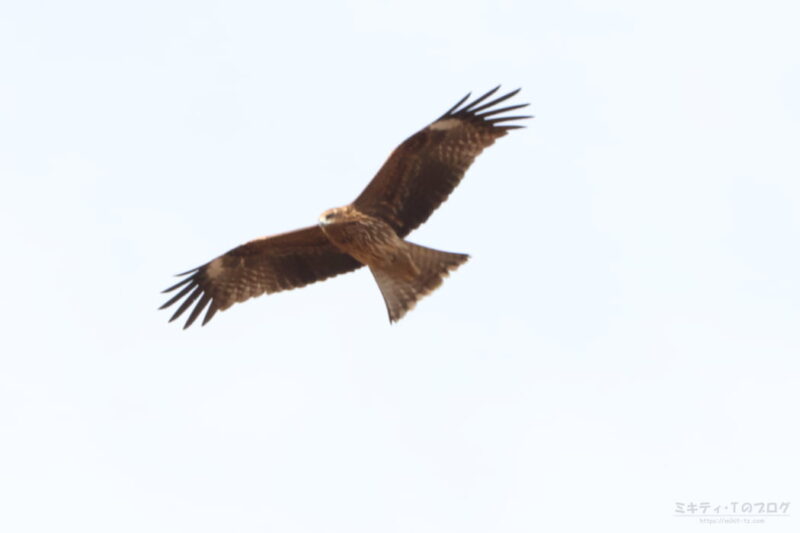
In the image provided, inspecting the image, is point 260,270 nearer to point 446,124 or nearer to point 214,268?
point 214,268

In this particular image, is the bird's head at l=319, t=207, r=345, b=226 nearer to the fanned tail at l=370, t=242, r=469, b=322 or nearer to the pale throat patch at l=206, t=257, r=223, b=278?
the fanned tail at l=370, t=242, r=469, b=322

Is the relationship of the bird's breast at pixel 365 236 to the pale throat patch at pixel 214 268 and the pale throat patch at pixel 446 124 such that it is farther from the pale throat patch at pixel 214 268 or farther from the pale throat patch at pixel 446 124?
the pale throat patch at pixel 214 268

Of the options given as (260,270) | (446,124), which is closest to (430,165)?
(446,124)

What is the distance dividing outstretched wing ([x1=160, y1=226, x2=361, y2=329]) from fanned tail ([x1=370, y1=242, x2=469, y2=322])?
449mm

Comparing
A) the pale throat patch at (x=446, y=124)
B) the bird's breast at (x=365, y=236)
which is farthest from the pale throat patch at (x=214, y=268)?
the pale throat patch at (x=446, y=124)

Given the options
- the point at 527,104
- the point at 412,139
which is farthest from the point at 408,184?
the point at 527,104

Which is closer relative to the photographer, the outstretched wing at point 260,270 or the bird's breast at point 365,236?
the bird's breast at point 365,236

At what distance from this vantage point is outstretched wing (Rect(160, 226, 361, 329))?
39.8 feet

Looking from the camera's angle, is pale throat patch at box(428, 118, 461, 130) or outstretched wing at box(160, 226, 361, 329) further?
outstretched wing at box(160, 226, 361, 329)

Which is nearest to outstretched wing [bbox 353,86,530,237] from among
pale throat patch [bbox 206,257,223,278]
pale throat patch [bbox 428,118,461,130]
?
pale throat patch [bbox 428,118,461,130]

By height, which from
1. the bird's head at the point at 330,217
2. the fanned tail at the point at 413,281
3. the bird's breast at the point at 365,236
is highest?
the bird's head at the point at 330,217

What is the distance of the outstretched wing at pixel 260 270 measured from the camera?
12.1m

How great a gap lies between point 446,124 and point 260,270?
2373mm

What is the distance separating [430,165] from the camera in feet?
37.7
